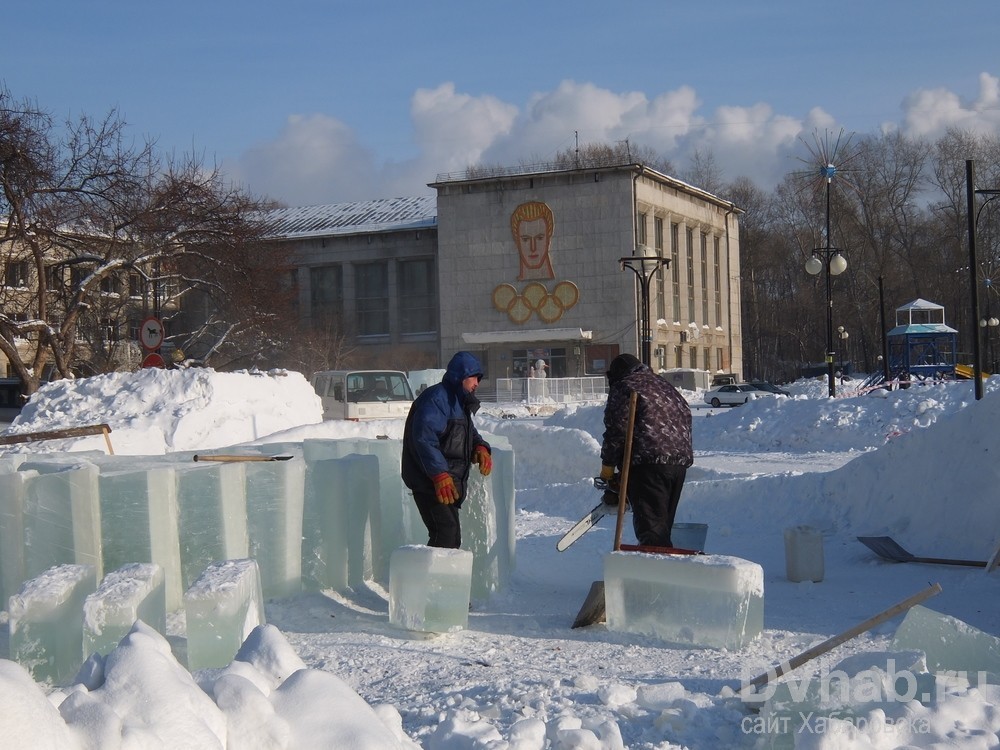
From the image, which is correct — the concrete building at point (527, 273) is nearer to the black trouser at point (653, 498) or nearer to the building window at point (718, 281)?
the building window at point (718, 281)

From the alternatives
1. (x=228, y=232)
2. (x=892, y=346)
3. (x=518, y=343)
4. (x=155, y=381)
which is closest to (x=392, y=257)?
(x=518, y=343)

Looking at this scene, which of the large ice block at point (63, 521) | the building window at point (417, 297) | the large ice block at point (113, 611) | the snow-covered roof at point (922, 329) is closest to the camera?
the large ice block at point (113, 611)

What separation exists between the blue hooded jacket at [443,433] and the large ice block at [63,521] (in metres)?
1.82

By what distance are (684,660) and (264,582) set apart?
2685 mm

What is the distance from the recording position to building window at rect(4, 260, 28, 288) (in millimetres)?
23562

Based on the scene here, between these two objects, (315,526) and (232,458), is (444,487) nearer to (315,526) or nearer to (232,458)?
(315,526)

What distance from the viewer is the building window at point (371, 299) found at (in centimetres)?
6400

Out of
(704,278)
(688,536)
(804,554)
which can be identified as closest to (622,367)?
(688,536)

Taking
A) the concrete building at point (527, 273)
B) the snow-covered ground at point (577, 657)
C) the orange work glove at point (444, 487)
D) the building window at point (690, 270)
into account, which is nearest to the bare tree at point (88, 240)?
the snow-covered ground at point (577, 657)

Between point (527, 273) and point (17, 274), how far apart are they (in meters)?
34.4

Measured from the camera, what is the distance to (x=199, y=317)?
52469mm

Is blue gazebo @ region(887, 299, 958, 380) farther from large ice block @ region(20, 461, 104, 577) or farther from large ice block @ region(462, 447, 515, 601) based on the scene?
large ice block @ region(20, 461, 104, 577)

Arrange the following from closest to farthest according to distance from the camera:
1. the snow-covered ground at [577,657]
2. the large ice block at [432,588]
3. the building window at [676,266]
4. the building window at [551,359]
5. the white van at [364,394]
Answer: the snow-covered ground at [577,657], the large ice block at [432,588], the white van at [364,394], the building window at [551,359], the building window at [676,266]

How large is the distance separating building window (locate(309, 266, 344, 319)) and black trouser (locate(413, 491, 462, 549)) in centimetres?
5800
